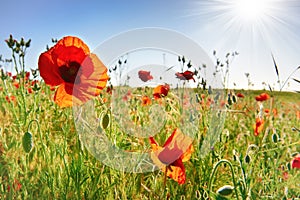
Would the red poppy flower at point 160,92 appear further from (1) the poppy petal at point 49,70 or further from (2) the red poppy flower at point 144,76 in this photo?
(1) the poppy petal at point 49,70

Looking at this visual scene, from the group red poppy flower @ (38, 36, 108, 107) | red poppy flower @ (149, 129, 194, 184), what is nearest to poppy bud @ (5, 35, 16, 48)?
red poppy flower @ (38, 36, 108, 107)

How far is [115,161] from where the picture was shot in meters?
1.24

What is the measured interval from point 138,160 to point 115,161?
0.10 m

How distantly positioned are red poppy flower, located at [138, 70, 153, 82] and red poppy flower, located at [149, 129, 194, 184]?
1.02m

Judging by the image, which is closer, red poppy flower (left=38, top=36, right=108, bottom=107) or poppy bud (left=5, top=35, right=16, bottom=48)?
red poppy flower (left=38, top=36, right=108, bottom=107)

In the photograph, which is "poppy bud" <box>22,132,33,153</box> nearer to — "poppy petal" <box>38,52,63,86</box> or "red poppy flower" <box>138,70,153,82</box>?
"poppy petal" <box>38,52,63,86</box>

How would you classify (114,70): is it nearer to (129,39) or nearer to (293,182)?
(129,39)

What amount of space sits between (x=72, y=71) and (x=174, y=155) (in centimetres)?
47

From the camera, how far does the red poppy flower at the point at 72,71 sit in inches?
41.9

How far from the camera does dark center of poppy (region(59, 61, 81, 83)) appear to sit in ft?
3.58

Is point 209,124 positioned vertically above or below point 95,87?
below

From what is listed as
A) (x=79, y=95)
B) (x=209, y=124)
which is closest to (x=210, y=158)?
(x=209, y=124)

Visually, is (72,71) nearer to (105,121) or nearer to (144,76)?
(105,121)

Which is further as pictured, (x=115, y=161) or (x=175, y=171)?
(x=115, y=161)
